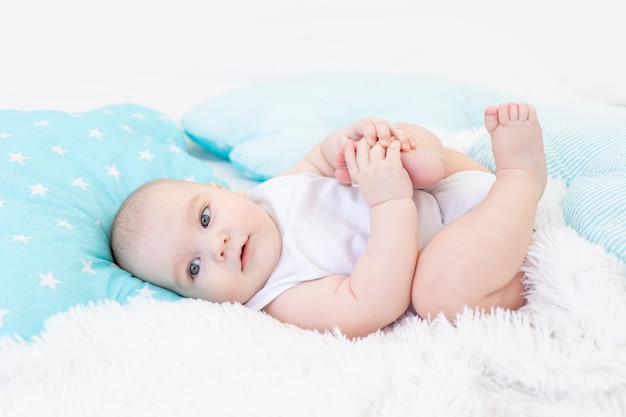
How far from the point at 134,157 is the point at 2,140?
0.26 m

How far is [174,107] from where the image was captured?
199 cm

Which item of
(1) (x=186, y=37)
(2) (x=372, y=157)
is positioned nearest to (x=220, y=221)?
(2) (x=372, y=157)

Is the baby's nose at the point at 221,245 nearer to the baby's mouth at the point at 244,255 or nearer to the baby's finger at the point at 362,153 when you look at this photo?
the baby's mouth at the point at 244,255

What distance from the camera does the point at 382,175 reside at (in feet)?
3.18

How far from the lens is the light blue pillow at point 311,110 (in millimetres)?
1576

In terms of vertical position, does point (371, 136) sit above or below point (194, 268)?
above

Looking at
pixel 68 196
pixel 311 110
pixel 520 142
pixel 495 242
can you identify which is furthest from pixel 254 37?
pixel 495 242

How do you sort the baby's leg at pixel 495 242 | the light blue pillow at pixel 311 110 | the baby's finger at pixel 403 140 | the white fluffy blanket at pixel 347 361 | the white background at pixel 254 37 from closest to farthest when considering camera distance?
the white fluffy blanket at pixel 347 361
the baby's leg at pixel 495 242
the baby's finger at pixel 403 140
the light blue pillow at pixel 311 110
the white background at pixel 254 37

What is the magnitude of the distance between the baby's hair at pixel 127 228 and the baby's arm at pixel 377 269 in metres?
0.29

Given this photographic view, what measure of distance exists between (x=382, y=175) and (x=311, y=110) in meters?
0.76

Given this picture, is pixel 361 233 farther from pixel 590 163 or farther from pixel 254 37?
pixel 254 37

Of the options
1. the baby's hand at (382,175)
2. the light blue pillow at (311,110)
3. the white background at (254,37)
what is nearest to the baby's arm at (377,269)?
the baby's hand at (382,175)

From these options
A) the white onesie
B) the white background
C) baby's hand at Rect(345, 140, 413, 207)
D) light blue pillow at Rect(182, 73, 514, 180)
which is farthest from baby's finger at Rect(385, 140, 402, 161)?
the white background

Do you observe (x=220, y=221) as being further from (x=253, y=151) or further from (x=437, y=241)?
(x=253, y=151)
